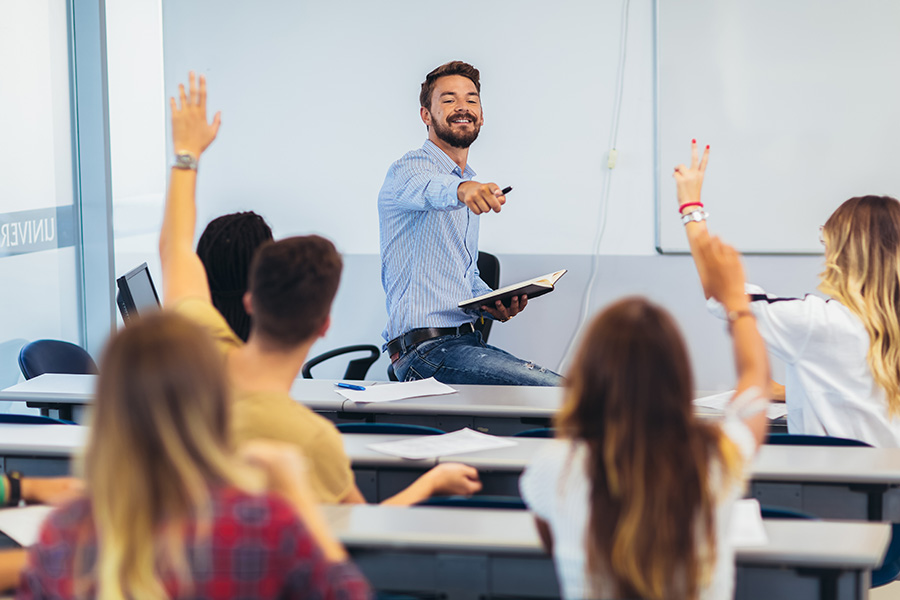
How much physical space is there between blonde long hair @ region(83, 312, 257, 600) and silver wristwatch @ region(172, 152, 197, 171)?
99 cm

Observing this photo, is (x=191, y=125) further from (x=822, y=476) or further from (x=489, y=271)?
(x=489, y=271)

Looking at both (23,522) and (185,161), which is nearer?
(23,522)

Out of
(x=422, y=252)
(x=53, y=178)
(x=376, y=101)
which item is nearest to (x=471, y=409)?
(x=422, y=252)

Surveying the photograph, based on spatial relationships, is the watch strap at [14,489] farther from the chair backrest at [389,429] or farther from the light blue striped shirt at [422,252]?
the light blue striped shirt at [422,252]

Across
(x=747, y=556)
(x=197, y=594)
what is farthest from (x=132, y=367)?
(x=747, y=556)

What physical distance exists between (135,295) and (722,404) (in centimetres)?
196

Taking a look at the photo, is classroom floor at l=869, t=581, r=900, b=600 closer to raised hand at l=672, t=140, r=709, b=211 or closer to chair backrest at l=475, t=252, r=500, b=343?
raised hand at l=672, t=140, r=709, b=211

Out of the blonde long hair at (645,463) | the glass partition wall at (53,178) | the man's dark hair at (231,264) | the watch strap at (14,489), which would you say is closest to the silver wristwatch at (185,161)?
the man's dark hair at (231,264)

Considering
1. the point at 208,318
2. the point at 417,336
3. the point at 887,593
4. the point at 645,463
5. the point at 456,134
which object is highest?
the point at 456,134

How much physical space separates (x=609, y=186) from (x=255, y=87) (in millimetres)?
2071

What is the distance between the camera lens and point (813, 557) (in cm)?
153

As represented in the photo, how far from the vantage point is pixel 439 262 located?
3.39 m

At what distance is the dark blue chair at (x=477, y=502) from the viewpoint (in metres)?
1.82

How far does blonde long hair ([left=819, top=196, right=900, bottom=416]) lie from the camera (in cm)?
231
